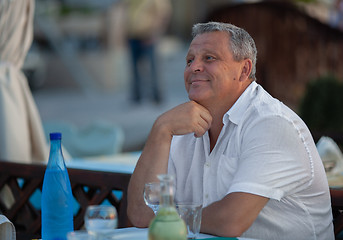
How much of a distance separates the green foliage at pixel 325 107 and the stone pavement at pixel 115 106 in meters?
2.30

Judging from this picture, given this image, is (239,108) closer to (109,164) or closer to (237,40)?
(237,40)

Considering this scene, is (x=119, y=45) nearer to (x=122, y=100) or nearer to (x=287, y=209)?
(x=122, y=100)

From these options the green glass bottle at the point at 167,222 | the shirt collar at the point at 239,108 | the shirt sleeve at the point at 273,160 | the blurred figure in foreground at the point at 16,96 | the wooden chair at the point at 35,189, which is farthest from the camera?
the blurred figure in foreground at the point at 16,96

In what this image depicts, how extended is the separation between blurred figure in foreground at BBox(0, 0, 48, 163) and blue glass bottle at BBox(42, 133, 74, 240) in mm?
1943

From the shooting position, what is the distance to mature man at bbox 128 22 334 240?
2.32 m

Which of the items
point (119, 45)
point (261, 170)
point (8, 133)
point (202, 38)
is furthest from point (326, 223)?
point (119, 45)

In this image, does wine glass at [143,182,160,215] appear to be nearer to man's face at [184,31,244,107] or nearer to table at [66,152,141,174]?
man's face at [184,31,244,107]

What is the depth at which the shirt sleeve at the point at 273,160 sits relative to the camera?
231cm

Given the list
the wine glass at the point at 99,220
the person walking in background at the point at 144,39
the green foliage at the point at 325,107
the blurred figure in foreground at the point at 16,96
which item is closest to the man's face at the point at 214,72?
the wine glass at the point at 99,220

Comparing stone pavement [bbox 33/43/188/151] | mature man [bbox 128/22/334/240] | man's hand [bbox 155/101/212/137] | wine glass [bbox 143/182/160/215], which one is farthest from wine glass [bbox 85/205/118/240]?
stone pavement [bbox 33/43/188/151]

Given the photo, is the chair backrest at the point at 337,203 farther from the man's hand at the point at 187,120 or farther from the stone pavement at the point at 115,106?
the stone pavement at the point at 115,106

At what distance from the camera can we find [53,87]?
14.9 m

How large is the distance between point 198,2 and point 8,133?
14616mm

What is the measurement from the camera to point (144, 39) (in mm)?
10648
